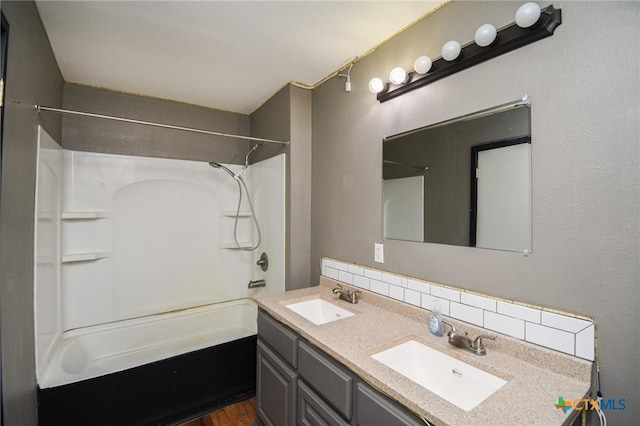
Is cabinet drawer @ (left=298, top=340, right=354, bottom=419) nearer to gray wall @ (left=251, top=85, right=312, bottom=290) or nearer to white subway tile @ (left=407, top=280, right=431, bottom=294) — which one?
white subway tile @ (left=407, top=280, right=431, bottom=294)

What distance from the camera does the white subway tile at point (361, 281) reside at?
6.03 feet

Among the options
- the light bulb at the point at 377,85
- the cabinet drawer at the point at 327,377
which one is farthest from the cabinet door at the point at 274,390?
the light bulb at the point at 377,85

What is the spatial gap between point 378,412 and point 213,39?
2.11 m

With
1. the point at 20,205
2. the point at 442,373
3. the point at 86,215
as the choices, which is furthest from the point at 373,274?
the point at 86,215

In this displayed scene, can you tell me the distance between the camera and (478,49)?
4.14ft

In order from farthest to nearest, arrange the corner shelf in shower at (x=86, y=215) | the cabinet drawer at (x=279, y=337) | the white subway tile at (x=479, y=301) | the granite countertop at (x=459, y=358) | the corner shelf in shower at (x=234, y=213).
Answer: the corner shelf in shower at (x=234, y=213), the corner shelf in shower at (x=86, y=215), the cabinet drawer at (x=279, y=337), the white subway tile at (x=479, y=301), the granite countertop at (x=459, y=358)

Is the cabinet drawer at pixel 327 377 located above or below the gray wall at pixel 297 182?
below

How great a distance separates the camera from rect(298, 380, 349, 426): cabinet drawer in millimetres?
1165

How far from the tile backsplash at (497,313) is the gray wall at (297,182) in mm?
698

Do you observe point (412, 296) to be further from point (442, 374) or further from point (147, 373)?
point (147, 373)

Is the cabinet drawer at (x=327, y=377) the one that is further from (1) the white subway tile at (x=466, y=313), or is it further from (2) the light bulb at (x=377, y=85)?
(2) the light bulb at (x=377, y=85)

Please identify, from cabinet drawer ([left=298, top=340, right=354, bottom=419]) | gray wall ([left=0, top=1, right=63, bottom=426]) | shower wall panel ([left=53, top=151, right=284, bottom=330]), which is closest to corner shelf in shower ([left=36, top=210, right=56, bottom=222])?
gray wall ([left=0, top=1, right=63, bottom=426])

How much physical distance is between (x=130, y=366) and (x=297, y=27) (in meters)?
2.34

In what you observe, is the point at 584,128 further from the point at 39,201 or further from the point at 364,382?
the point at 39,201
